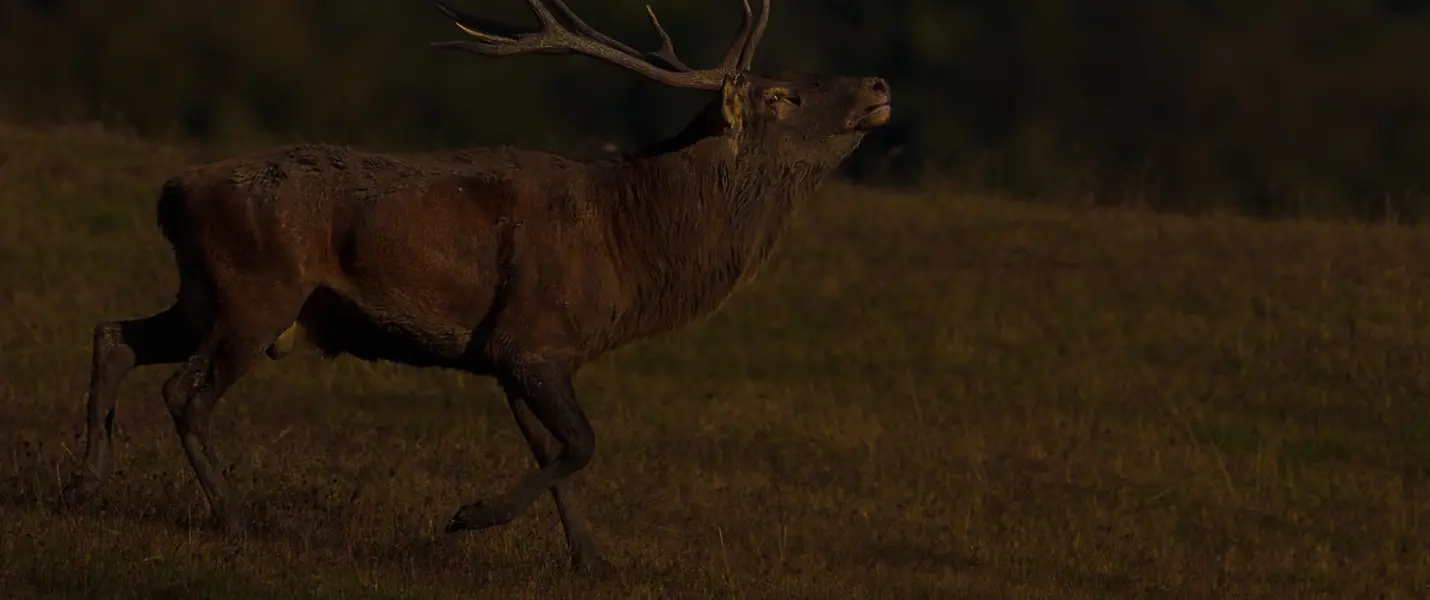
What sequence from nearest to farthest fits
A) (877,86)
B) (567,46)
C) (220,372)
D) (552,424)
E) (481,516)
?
(481,516) < (552,424) < (220,372) < (567,46) < (877,86)

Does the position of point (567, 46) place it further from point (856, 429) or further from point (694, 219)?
point (856, 429)

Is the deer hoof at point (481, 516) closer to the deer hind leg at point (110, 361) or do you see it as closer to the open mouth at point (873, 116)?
the deer hind leg at point (110, 361)

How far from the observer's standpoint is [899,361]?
18.1 metres

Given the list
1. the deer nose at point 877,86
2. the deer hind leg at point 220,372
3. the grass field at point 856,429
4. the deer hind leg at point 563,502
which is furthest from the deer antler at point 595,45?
the grass field at point 856,429

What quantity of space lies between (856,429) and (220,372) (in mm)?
6218

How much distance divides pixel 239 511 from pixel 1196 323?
31.6 ft

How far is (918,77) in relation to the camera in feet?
135


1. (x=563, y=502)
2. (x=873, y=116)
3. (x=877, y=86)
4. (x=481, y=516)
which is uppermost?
(x=877, y=86)

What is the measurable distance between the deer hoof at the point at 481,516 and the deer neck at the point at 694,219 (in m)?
1.09

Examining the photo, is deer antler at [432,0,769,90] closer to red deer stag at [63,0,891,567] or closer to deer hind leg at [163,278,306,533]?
red deer stag at [63,0,891,567]

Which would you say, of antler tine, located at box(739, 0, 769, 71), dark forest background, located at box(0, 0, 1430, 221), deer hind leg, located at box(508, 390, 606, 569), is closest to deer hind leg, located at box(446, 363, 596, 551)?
deer hind leg, located at box(508, 390, 606, 569)

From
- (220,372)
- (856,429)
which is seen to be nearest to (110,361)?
(220,372)

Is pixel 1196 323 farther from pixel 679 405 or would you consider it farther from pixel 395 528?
pixel 395 528

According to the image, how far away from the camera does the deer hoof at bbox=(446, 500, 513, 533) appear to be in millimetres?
10219
